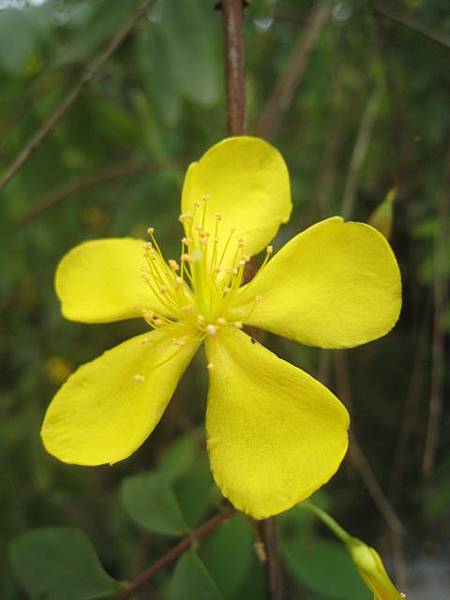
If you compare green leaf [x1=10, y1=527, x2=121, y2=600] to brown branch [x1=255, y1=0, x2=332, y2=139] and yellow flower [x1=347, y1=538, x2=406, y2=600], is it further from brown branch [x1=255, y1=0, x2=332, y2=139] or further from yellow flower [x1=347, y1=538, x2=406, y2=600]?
brown branch [x1=255, y1=0, x2=332, y2=139]

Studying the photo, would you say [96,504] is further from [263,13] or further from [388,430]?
[263,13]

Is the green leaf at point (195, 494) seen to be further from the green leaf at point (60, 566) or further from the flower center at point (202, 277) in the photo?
the flower center at point (202, 277)

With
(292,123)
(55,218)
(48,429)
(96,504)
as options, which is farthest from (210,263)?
(292,123)

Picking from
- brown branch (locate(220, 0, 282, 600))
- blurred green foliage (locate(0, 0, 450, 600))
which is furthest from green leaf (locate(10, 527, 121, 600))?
brown branch (locate(220, 0, 282, 600))

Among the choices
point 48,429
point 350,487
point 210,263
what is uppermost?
point 210,263

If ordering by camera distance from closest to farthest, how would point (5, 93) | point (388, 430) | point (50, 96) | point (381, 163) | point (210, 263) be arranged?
point (210, 263), point (5, 93), point (50, 96), point (381, 163), point (388, 430)

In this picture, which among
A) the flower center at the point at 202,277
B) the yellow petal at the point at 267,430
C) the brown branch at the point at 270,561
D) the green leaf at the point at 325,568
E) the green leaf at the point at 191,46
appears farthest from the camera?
the green leaf at the point at 191,46

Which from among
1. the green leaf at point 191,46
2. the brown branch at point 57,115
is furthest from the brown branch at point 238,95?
the green leaf at point 191,46

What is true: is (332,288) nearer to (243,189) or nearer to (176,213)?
(243,189)
